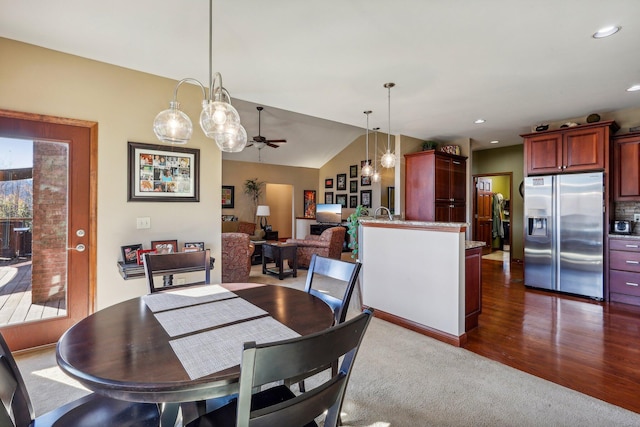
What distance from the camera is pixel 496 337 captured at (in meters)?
2.94

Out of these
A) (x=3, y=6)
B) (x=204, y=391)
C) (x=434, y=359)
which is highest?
(x=3, y=6)

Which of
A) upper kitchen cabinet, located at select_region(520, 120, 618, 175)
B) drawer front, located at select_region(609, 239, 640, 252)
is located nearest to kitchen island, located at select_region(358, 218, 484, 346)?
drawer front, located at select_region(609, 239, 640, 252)

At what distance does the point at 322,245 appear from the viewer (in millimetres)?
5547

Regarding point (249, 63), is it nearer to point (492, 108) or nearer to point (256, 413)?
point (256, 413)

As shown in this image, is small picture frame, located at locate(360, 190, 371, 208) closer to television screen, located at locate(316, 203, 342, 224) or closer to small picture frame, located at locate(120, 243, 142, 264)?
television screen, located at locate(316, 203, 342, 224)

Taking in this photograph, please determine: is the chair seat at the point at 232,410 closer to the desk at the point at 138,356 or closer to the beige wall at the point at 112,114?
the desk at the point at 138,356

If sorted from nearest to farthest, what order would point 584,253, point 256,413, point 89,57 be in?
→ point 256,413 → point 89,57 → point 584,253

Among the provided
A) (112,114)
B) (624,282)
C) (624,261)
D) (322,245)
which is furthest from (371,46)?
(624,282)

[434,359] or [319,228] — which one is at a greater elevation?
[319,228]

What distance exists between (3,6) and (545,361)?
4721mm

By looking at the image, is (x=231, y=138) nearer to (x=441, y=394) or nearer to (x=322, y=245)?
(x=441, y=394)

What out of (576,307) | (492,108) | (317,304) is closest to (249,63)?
(317,304)

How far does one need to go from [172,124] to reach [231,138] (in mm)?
359

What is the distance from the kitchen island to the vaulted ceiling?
155 cm
